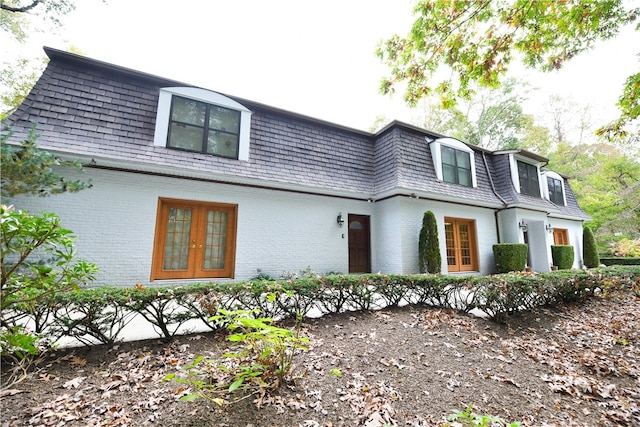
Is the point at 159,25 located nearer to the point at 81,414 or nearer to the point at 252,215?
the point at 252,215

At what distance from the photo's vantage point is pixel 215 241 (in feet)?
21.0

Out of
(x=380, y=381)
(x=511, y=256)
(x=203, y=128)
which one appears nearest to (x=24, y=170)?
(x=203, y=128)

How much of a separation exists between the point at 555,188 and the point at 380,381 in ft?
48.8

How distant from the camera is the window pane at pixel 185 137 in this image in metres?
5.96

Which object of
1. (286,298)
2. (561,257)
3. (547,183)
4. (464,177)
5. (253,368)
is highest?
(547,183)

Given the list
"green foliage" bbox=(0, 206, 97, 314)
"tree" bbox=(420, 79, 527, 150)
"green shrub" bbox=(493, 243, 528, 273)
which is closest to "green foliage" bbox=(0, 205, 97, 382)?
"green foliage" bbox=(0, 206, 97, 314)

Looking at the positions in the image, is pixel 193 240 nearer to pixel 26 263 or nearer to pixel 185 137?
pixel 185 137

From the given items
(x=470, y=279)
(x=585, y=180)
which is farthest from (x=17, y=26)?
(x=585, y=180)

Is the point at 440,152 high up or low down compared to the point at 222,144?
up

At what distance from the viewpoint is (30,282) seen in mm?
1923

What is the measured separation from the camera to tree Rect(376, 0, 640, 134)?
4008 millimetres

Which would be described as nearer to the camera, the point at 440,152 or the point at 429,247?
the point at 429,247

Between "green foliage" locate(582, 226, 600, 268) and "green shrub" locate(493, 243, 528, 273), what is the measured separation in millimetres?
6553

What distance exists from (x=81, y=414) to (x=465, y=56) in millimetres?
6828
